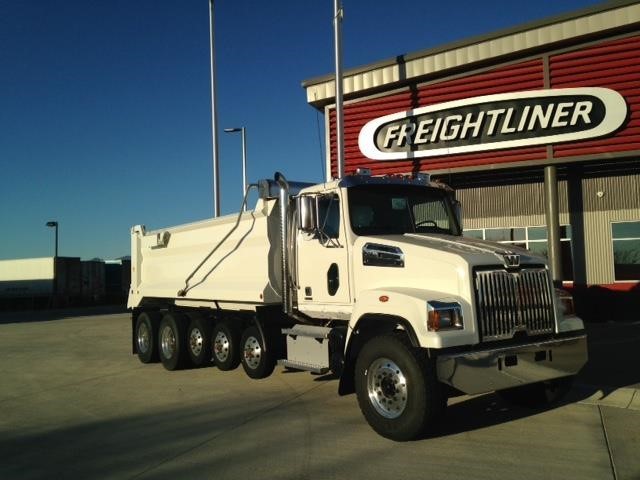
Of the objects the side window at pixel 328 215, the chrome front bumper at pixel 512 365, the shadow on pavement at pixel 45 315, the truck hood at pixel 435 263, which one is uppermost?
the side window at pixel 328 215

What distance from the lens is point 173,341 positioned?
11.5 m

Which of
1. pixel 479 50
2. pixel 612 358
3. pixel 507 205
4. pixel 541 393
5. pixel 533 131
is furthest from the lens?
pixel 507 205

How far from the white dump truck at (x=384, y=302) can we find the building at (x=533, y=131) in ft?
21.7

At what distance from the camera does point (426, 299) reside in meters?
6.01

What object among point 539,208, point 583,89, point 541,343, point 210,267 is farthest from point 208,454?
point 539,208

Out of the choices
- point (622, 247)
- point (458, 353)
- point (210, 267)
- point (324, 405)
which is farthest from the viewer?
point (622, 247)

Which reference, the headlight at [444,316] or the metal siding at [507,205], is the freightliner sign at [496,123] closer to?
the metal siding at [507,205]

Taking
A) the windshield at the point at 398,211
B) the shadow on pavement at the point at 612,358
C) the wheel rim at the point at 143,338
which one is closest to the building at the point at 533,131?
the shadow on pavement at the point at 612,358

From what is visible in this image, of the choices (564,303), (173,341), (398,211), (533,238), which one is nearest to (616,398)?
(564,303)

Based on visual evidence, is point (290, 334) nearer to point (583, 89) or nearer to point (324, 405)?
point (324, 405)

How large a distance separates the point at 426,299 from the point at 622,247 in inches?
463

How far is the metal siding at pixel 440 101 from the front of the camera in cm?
1416

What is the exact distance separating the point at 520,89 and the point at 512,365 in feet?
31.7

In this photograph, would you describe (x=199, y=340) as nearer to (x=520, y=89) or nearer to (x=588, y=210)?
(x=520, y=89)
